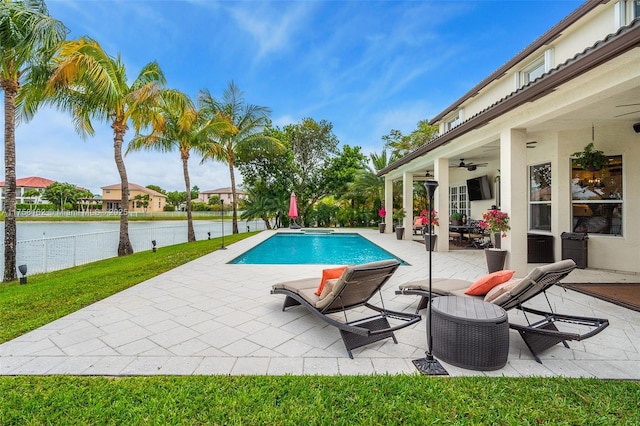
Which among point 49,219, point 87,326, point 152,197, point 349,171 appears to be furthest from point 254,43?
point 152,197

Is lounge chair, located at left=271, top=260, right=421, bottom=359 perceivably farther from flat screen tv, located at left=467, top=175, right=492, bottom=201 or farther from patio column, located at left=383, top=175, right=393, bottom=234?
patio column, located at left=383, top=175, right=393, bottom=234

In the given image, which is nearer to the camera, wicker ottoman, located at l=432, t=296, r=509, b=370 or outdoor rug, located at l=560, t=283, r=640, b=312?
wicker ottoman, located at l=432, t=296, r=509, b=370

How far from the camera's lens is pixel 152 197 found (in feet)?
211

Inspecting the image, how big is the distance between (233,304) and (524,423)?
406 centimetres

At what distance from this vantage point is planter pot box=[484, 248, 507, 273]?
6676 mm

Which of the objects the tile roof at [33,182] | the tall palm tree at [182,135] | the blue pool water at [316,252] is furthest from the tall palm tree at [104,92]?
the tile roof at [33,182]

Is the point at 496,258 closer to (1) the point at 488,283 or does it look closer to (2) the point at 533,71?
(1) the point at 488,283

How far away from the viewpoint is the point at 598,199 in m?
7.35

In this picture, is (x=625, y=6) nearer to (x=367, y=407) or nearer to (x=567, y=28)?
(x=567, y=28)

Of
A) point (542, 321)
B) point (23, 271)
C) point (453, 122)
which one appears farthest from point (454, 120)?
point (23, 271)

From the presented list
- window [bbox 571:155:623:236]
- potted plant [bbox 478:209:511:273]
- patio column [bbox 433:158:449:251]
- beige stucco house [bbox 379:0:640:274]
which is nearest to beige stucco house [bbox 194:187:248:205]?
patio column [bbox 433:158:449:251]

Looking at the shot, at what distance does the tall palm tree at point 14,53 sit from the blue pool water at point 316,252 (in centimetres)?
589

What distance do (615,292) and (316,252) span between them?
862 cm

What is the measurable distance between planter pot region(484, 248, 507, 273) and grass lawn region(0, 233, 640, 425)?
168 inches
